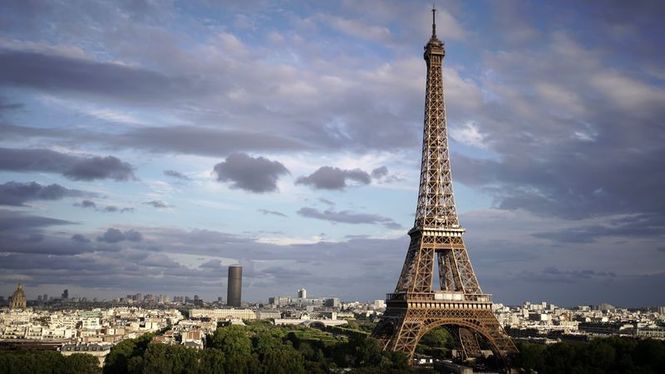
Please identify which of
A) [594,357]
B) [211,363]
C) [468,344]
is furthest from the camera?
[468,344]

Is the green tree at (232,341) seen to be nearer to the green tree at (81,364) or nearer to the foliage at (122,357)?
the foliage at (122,357)

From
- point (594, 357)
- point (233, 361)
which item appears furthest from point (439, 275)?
point (233, 361)

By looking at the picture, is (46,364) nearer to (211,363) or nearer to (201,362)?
(201,362)

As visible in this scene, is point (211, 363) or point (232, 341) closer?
point (211, 363)

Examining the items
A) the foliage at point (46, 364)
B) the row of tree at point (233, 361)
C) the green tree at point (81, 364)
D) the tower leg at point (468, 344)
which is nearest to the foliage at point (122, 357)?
the row of tree at point (233, 361)

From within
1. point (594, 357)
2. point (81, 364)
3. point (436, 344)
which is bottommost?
point (436, 344)
